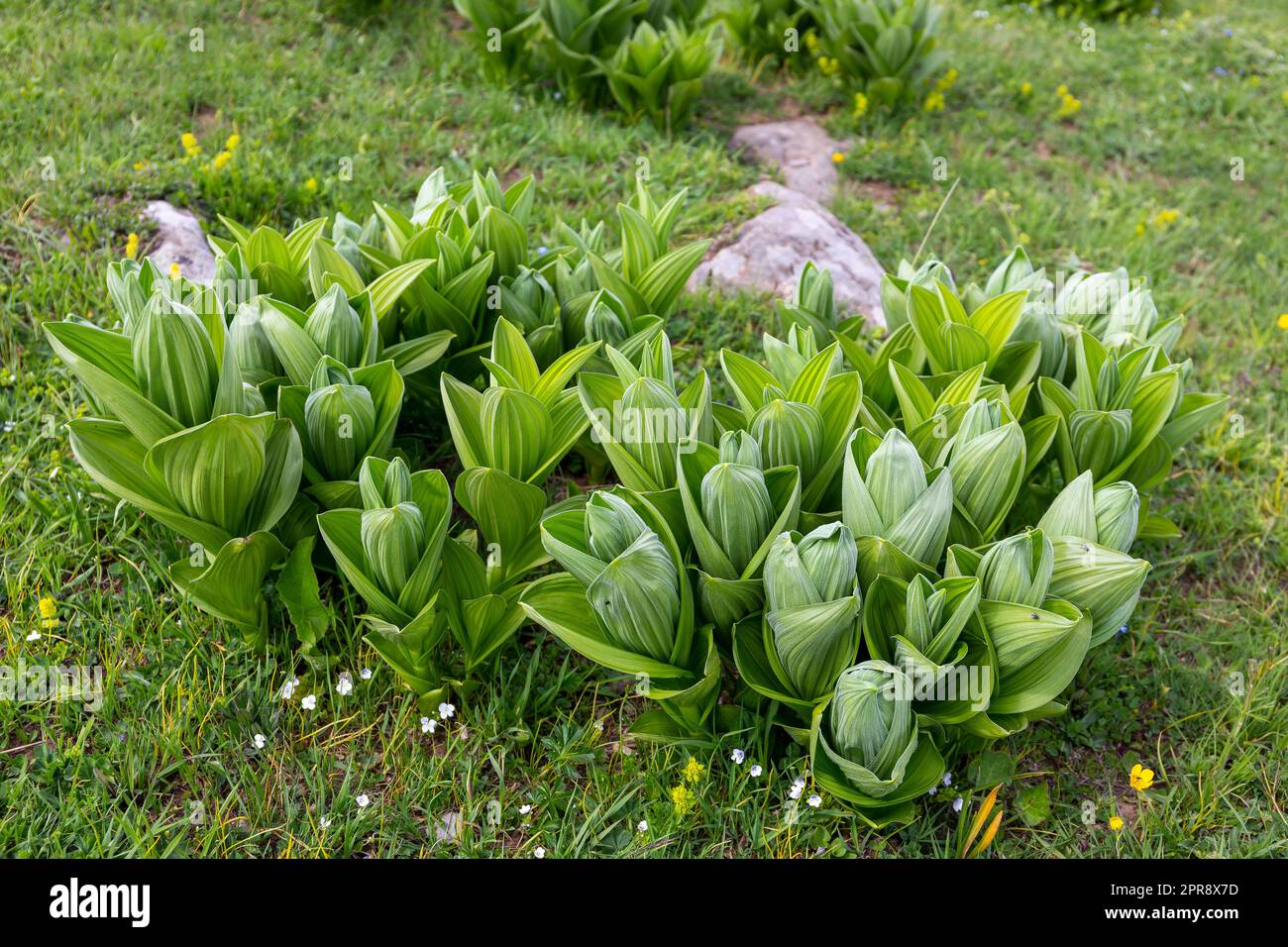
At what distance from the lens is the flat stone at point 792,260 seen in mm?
4293

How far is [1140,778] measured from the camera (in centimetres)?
262

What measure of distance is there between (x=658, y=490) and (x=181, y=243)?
7.75 ft

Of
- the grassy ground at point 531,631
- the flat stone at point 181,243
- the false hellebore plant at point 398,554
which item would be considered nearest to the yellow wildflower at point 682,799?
the grassy ground at point 531,631

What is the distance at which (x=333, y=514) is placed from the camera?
2.53m

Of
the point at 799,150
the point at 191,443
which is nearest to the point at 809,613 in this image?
the point at 191,443

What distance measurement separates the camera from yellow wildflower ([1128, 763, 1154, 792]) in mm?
2600

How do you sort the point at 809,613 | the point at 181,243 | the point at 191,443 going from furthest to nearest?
the point at 181,243
the point at 191,443
the point at 809,613

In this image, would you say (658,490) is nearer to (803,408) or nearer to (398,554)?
(803,408)

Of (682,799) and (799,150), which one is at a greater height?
(799,150)

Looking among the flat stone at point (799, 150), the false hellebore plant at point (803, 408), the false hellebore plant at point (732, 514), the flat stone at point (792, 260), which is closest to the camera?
the false hellebore plant at point (732, 514)

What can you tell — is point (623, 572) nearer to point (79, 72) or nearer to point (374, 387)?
point (374, 387)

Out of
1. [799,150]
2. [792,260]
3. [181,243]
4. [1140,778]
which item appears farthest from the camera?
[799,150]

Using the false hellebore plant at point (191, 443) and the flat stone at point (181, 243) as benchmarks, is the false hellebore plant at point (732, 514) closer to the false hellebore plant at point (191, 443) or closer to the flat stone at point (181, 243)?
the false hellebore plant at point (191, 443)

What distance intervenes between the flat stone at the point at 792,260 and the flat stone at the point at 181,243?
1.94 metres
